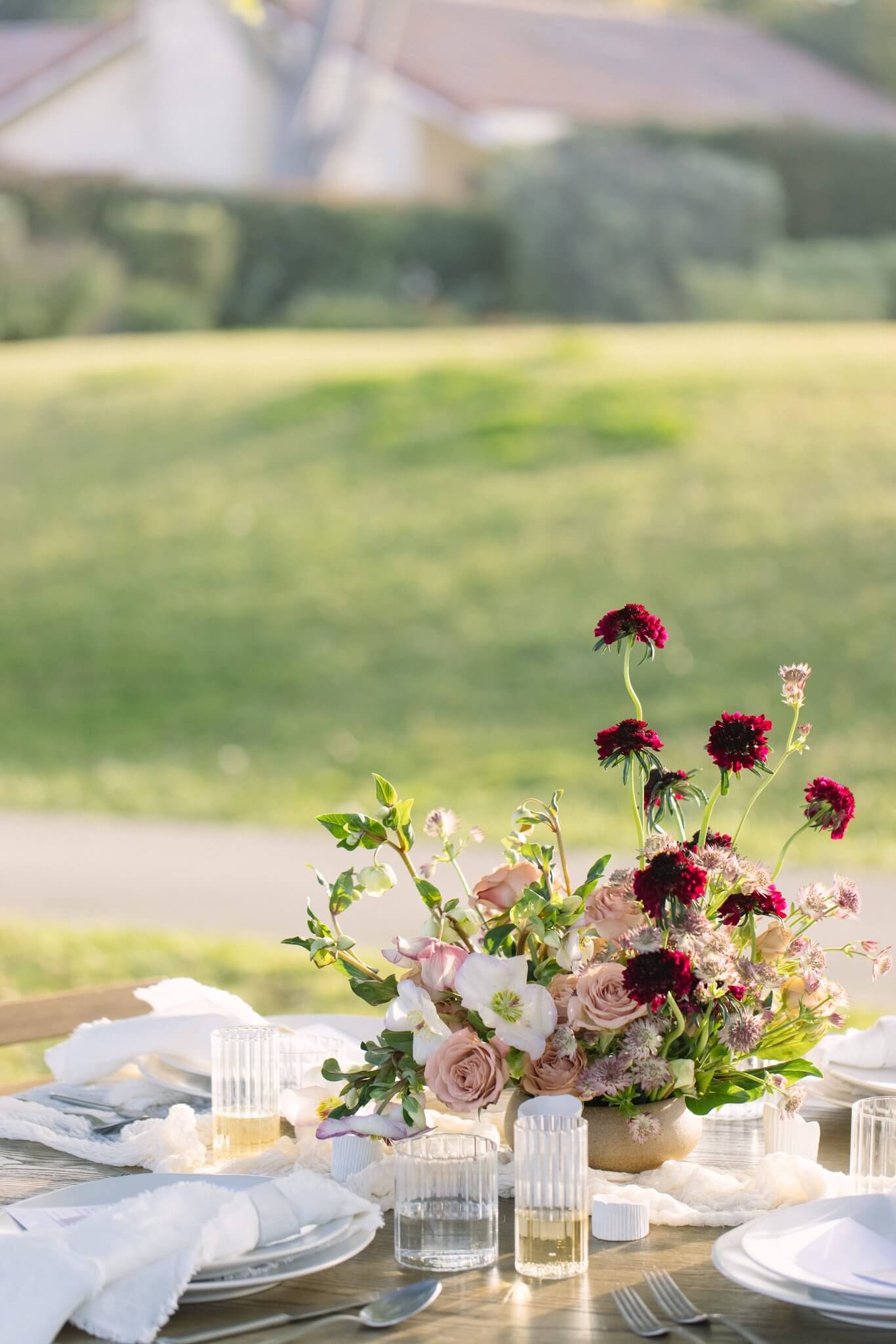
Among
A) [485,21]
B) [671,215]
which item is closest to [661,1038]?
[671,215]

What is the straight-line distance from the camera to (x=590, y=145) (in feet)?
66.7

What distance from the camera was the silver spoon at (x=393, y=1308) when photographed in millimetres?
1430

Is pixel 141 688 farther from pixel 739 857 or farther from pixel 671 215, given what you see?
pixel 671 215

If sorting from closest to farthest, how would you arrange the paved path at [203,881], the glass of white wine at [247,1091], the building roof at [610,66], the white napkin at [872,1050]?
1. the glass of white wine at [247,1091]
2. the white napkin at [872,1050]
3. the paved path at [203,881]
4. the building roof at [610,66]

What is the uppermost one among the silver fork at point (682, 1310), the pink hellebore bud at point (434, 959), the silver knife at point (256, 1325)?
the pink hellebore bud at point (434, 959)

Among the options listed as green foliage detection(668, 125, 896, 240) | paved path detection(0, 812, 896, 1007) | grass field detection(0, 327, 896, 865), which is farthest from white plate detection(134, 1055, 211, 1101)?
green foliage detection(668, 125, 896, 240)

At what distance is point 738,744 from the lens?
1.69 metres

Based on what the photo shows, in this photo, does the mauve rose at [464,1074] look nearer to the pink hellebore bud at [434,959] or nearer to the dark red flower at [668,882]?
the pink hellebore bud at [434,959]

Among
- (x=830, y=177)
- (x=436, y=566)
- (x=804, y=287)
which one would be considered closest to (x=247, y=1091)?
(x=436, y=566)

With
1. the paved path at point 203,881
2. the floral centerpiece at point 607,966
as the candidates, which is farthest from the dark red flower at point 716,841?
the paved path at point 203,881

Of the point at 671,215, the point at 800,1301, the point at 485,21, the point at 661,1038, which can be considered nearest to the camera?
the point at 800,1301

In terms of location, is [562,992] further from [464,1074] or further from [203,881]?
[203,881]

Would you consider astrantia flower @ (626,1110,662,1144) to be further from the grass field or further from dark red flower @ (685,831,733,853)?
the grass field

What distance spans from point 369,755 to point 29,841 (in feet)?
6.75
